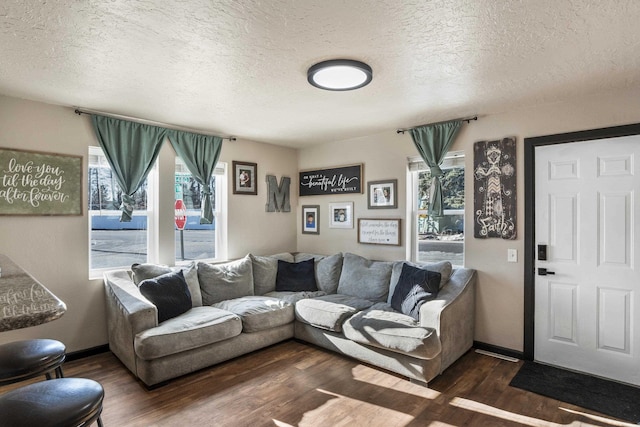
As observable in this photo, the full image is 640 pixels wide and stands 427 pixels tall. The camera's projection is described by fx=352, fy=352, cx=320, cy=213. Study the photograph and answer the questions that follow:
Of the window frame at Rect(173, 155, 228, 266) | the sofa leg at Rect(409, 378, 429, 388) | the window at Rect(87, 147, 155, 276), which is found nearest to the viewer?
the sofa leg at Rect(409, 378, 429, 388)

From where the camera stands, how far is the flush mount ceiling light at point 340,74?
231cm

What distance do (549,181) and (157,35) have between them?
3.30 metres

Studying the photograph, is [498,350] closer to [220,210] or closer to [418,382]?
[418,382]

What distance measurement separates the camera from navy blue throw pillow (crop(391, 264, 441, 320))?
3.20m

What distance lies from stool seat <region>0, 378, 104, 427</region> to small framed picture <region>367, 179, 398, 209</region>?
11.4 feet

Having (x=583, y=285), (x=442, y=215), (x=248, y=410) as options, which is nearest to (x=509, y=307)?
(x=583, y=285)

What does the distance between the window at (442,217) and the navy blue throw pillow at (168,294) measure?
2536mm

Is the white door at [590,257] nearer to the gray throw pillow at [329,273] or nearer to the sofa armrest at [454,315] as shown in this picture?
the sofa armrest at [454,315]

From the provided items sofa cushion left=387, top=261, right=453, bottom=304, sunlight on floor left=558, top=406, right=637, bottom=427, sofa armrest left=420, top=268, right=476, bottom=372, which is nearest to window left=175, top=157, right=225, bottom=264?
sofa cushion left=387, top=261, right=453, bottom=304

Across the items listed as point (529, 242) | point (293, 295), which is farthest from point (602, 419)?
point (293, 295)

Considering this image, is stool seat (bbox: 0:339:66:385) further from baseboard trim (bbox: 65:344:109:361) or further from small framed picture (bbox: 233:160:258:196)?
small framed picture (bbox: 233:160:258:196)

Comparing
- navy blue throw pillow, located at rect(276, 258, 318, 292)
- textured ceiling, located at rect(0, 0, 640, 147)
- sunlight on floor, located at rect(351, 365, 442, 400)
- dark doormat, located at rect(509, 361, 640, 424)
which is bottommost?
sunlight on floor, located at rect(351, 365, 442, 400)

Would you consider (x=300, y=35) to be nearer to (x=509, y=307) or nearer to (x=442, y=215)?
(x=442, y=215)

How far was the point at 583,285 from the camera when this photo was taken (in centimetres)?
302
